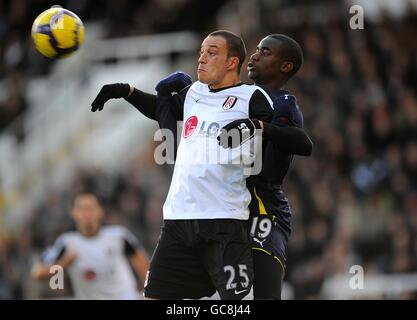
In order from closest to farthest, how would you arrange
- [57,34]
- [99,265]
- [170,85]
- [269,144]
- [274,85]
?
[269,144]
[170,85]
[274,85]
[57,34]
[99,265]

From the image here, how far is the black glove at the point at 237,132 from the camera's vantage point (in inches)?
264

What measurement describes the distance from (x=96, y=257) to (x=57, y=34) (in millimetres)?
3859

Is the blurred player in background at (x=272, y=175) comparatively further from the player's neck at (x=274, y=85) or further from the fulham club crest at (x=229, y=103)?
the fulham club crest at (x=229, y=103)

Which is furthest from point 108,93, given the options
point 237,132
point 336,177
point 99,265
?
point 336,177

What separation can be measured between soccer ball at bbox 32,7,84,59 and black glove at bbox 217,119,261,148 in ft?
A: 5.64

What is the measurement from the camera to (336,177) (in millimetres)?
15945

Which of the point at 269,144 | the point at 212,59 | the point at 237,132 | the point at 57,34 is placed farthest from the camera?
the point at 57,34

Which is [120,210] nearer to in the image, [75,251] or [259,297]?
[75,251]

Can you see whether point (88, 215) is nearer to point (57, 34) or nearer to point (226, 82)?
point (57, 34)

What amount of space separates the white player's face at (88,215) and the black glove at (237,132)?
14.6ft

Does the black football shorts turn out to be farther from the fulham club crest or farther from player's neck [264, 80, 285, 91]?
player's neck [264, 80, 285, 91]

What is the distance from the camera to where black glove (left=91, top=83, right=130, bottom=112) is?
7266 mm
